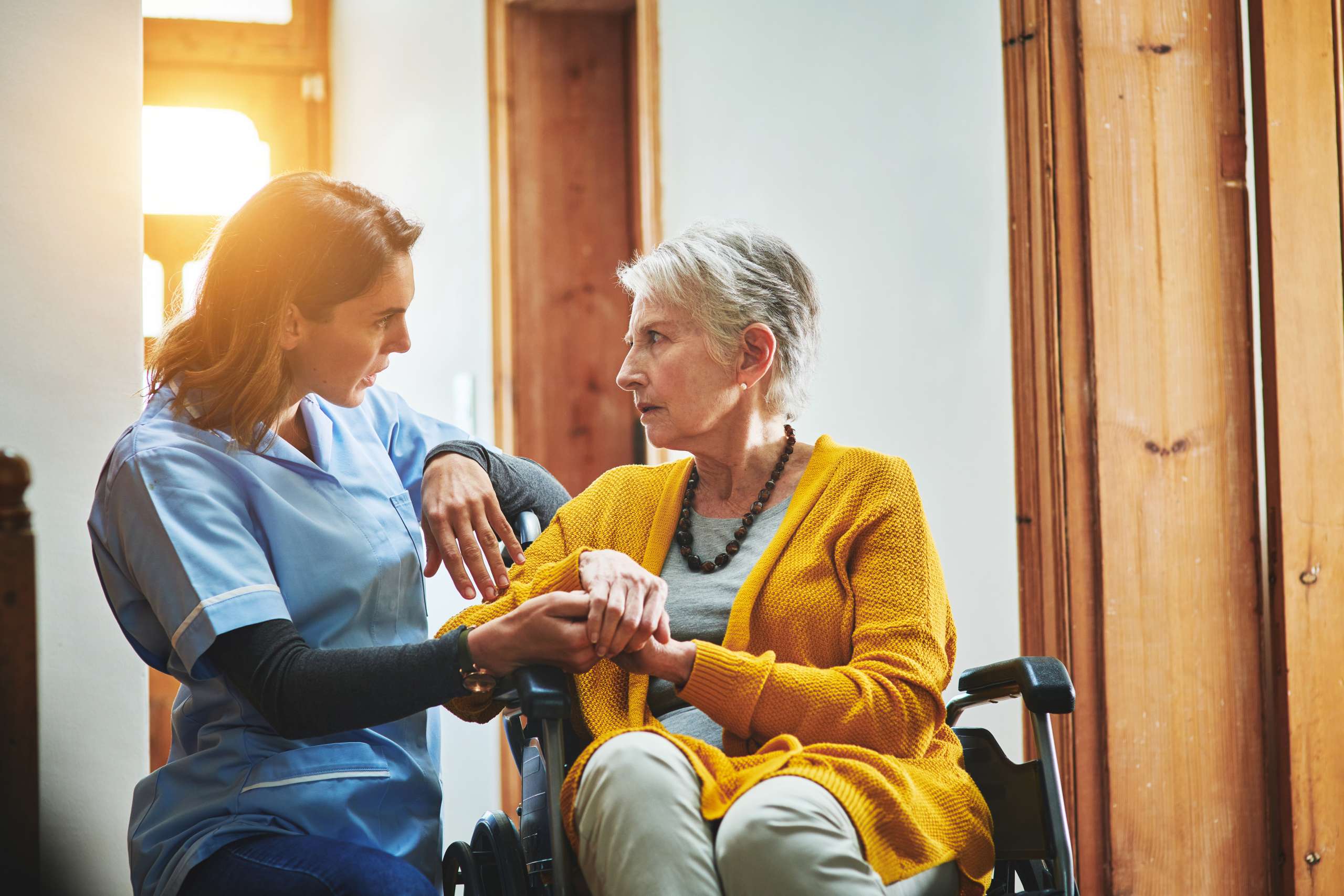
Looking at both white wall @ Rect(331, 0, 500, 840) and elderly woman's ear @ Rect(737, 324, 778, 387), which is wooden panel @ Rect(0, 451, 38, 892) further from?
white wall @ Rect(331, 0, 500, 840)

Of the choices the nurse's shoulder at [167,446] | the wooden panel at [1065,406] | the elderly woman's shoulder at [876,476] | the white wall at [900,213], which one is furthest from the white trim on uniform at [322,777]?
the white wall at [900,213]

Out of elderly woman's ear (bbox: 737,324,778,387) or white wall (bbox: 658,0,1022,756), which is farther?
white wall (bbox: 658,0,1022,756)

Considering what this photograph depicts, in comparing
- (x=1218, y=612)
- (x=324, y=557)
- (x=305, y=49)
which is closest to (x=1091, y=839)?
(x=1218, y=612)

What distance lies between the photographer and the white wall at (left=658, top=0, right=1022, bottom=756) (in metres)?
2.39

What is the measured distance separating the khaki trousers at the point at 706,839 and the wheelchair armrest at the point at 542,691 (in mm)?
75

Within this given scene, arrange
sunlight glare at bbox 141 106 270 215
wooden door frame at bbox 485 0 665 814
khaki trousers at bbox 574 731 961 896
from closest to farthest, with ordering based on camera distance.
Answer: khaki trousers at bbox 574 731 961 896 → wooden door frame at bbox 485 0 665 814 → sunlight glare at bbox 141 106 270 215

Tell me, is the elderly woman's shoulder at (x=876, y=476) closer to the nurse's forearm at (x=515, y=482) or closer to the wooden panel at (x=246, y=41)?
the nurse's forearm at (x=515, y=482)

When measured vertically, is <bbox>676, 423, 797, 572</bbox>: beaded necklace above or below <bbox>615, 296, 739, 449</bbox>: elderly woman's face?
below

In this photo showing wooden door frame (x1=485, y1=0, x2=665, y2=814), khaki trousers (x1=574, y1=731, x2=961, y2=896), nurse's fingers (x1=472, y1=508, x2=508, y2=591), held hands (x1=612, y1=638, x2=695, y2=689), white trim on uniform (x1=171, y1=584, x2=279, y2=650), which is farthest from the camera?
wooden door frame (x1=485, y1=0, x2=665, y2=814)

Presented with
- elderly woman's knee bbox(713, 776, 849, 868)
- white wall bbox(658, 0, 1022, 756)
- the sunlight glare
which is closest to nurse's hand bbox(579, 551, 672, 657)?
elderly woman's knee bbox(713, 776, 849, 868)

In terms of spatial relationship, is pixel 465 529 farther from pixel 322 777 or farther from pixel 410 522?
pixel 322 777

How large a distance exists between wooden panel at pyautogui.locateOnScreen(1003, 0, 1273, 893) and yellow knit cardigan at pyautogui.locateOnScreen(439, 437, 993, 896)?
659mm

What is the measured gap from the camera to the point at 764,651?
61.7 inches

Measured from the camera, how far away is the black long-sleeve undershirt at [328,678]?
1318 mm
